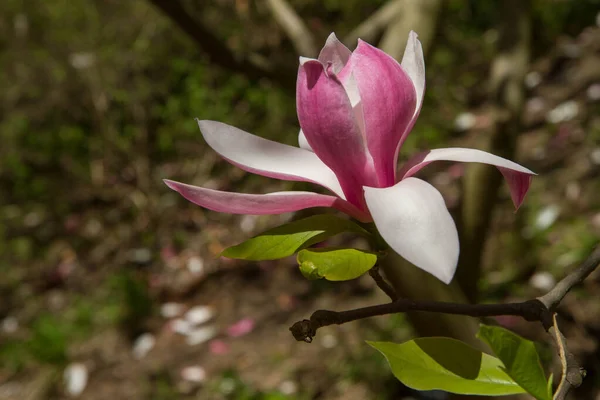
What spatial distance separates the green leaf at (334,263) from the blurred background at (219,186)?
29cm

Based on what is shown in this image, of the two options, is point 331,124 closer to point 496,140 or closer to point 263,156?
point 263,156

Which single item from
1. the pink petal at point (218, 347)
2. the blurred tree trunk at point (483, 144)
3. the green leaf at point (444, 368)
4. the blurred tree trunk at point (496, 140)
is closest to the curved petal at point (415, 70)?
the green leaf at point (444, 368)

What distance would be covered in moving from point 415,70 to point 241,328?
172 cm

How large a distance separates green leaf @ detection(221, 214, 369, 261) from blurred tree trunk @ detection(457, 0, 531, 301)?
59 centimetres

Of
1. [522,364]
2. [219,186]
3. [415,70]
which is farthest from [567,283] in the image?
[219,186]

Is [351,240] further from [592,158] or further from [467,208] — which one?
[467,208]

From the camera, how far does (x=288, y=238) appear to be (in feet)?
1.18

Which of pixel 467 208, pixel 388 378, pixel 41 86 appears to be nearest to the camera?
pixel 467 208

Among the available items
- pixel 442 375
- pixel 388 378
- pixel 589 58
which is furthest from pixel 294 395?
pixel 589 58

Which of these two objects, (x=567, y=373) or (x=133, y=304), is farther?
(x=133, y=304)

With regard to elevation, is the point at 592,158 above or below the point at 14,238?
above

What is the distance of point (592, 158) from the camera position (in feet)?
6.32

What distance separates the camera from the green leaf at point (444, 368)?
1.15 feet

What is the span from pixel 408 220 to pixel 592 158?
184 cm
